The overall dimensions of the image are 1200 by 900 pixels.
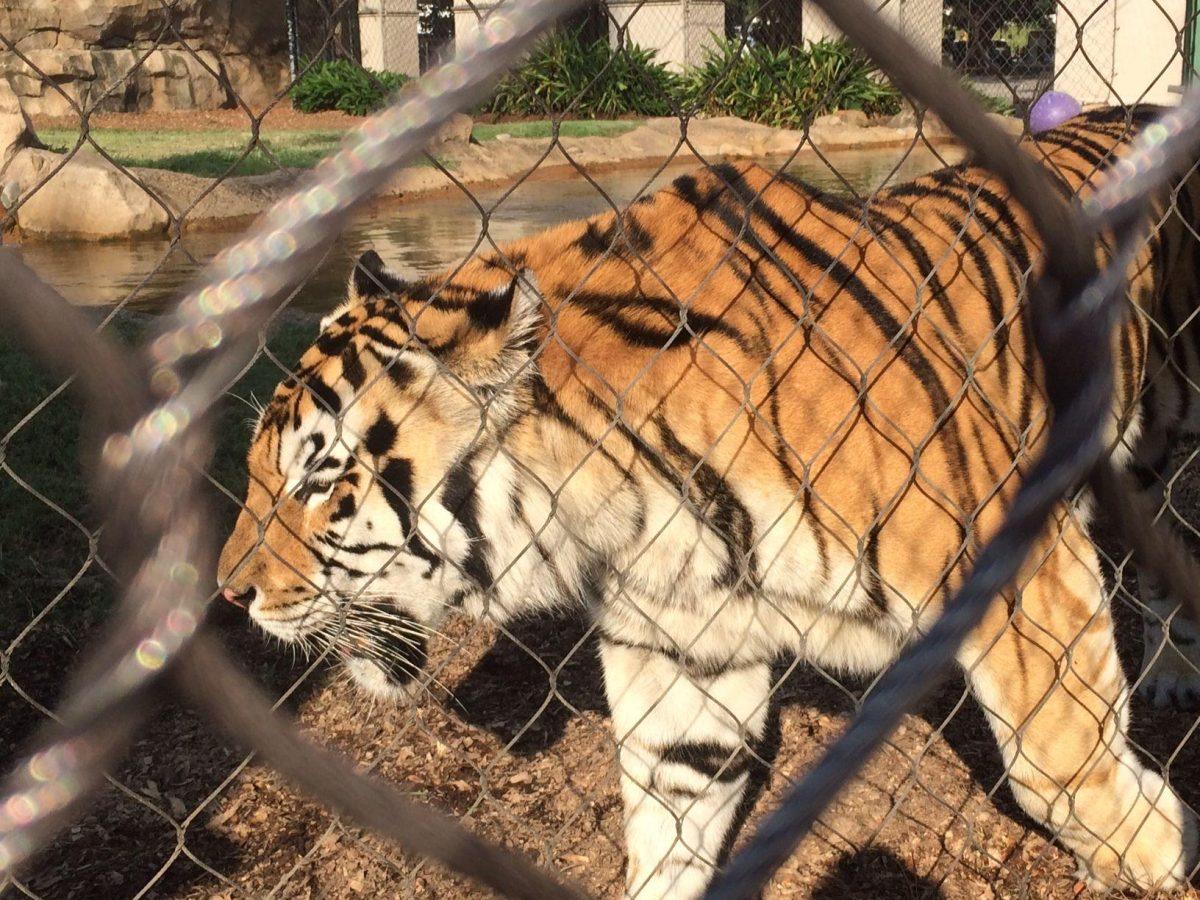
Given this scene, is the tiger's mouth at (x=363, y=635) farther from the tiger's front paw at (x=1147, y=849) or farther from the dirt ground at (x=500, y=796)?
the tiger's front paw at (x=1147, y=849)

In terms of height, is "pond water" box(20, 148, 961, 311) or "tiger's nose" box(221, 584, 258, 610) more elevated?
"tiger's nose" box(221, 584, 258, 610)

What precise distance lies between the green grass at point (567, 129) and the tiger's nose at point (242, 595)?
11.0 m

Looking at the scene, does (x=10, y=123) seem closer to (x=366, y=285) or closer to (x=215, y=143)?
(x=215, y=143)

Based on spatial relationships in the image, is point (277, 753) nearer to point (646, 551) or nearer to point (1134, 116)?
point (646, 551)

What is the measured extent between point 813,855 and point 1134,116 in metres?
1.67

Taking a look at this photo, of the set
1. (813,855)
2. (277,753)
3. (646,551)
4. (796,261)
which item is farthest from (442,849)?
(813,855)

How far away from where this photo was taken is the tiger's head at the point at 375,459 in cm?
176

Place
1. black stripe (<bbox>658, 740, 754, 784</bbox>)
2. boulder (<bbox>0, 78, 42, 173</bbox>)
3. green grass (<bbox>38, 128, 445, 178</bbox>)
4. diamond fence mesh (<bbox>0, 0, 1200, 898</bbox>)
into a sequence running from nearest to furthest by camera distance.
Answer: diamond fence mesh (<bbox>0, 0, 1200, 898</bbox>) < black stripe (<bbox>658, 740, 754, 784</bbox>) < boulder (<bbox>0, 78, 42, 173</bbox>) < green grass (<bbox>38, 128, 445, 178</bbox>)

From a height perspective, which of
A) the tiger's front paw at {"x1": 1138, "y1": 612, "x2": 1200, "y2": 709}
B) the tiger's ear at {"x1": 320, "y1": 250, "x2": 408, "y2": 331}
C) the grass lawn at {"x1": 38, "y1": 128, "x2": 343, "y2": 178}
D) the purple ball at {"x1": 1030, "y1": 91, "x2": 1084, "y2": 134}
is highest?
the tiger's ear at {"x1": 320, "y1": 250, "x2": 408, "y2": 331}

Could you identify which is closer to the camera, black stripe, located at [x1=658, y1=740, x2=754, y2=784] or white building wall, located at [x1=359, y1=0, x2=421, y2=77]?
black stripe, located at [x1=658, y1=740, x2=754, y2=784]

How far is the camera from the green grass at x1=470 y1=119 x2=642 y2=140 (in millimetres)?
12977

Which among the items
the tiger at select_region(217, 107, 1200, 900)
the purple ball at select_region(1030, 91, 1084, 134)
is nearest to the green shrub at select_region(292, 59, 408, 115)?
the purple ball at select_region(1030, 91, 1084, 134)

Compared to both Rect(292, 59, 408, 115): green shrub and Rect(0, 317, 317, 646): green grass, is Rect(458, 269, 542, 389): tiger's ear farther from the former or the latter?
Rect(292, 59, 408, 115): green shrub

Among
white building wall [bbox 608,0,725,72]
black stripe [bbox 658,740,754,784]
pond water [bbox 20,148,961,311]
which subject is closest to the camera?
black stripe [bbox 658,740,754,784]
